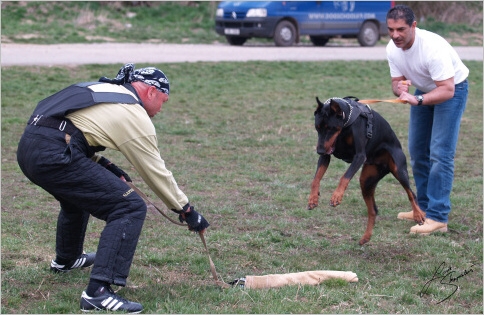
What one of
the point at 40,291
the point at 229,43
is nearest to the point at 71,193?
the point at 40,291

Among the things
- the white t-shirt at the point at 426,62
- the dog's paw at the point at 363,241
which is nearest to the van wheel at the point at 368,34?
the white t-shirt at the point at 426,62

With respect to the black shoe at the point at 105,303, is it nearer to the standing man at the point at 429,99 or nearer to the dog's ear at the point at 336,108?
the dog's ear at the point at 336,108

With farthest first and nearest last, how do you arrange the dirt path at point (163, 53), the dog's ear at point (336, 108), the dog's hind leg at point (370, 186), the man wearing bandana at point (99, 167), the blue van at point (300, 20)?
the blue van at point (300, 20)
the dirt path at point (163, 53)
the dog's hind leg at point (370, 186)
the dog's ear at point (336, 108)
the man wearing bandana at point (99, 167)

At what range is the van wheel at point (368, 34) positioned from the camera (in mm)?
21641

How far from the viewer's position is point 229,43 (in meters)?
20.7

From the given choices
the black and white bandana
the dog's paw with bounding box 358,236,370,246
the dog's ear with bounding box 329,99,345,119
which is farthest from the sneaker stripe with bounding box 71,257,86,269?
the dog's paw with bounding box 358,236,370,246

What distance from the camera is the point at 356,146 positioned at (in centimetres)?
570

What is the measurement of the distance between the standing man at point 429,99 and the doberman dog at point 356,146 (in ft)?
1.35

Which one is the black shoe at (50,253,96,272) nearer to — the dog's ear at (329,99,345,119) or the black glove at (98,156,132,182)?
the black glove at (98,156,132,182)

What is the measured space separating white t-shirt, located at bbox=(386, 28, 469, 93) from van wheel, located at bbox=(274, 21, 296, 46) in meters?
13.5

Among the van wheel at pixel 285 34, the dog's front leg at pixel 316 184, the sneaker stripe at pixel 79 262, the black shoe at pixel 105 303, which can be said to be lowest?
the van wheel at pixel 285 34

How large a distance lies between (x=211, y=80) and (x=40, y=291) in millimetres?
11106

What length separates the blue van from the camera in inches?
757

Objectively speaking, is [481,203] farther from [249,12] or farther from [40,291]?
[249,12]
